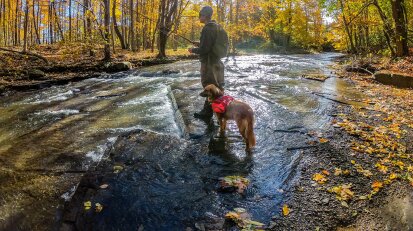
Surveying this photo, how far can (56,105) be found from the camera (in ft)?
28.0

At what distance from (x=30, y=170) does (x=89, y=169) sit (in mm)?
873

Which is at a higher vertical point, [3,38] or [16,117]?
[3,38]

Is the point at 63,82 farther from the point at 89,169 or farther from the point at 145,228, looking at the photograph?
the point at 145,228

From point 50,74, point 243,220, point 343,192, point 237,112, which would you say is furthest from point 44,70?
point 343,192

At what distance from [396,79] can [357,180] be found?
32.1ft

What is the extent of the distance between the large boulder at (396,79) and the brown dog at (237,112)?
9592 millimetres

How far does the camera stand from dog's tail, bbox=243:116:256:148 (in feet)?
16.1

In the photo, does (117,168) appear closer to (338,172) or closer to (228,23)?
(338,172)

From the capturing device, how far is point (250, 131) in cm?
491

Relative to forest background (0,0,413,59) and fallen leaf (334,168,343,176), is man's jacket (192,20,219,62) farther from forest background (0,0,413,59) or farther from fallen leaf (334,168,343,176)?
forest background (0,0,413,59)

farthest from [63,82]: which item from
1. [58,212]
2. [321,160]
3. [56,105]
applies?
[321,160]

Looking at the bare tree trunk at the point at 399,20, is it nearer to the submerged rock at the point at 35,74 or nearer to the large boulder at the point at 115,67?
the large boulder at the point at 115,67

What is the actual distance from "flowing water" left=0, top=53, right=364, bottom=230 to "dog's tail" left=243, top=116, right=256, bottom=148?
0.22m

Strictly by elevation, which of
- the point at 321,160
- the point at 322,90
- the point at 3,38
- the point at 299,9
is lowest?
the point at 321,160
